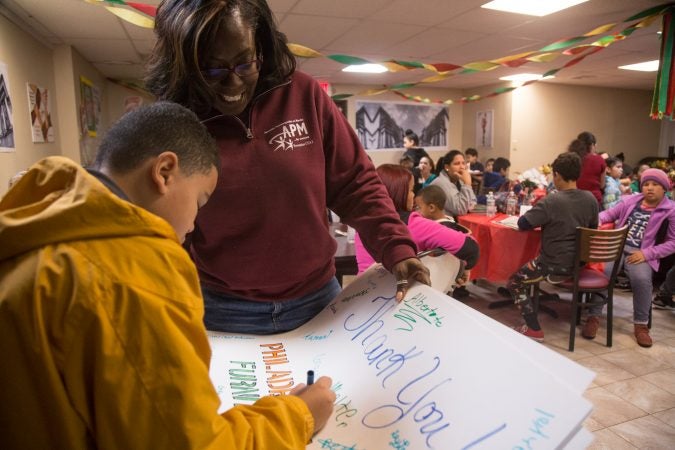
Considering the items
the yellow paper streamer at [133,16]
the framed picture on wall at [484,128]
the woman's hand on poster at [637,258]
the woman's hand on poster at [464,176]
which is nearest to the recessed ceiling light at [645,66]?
the framed picture on wall at [484,128]

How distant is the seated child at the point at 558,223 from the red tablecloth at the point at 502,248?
7.0 inches

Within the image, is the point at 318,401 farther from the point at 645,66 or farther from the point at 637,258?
the point at 645,66

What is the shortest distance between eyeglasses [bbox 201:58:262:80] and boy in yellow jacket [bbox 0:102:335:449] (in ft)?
1.31

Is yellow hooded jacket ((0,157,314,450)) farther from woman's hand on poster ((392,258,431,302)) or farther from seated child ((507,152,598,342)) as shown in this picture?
seated child ((507,152,598,342))

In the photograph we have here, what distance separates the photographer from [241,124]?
3.05 feet

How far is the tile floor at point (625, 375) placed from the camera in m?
2.15

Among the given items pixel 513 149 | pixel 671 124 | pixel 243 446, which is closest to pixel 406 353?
pixel 243 446

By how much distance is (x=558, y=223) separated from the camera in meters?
3.07

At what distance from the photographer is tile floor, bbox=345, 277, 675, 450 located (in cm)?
215

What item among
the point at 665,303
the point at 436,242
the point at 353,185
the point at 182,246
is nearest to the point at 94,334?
the point at 182,246

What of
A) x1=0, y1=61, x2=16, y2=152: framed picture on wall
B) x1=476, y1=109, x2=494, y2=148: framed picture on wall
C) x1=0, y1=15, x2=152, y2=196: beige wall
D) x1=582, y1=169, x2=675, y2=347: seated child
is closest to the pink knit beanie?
x1=582, y1=169, x2=675, y2=347: seated child

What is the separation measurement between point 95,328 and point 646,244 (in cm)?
374

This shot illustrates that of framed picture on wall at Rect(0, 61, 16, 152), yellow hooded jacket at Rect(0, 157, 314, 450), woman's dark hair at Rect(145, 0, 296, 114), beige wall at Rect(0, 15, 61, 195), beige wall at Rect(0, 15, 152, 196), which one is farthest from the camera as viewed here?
beige wall at Rect(0, 15, 152, 196)

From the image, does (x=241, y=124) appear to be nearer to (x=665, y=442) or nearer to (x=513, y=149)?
(x=665, y=442)
